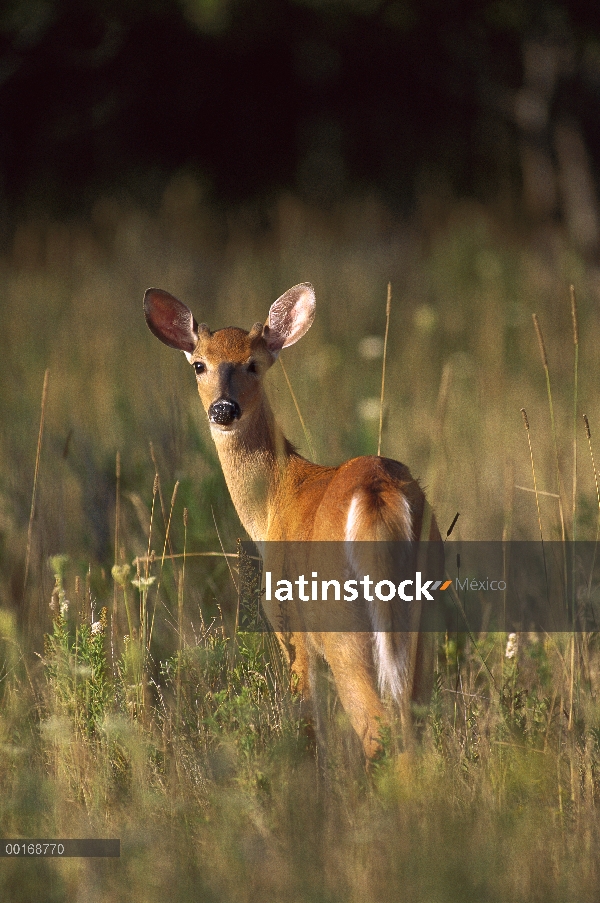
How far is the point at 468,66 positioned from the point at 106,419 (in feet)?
16.2

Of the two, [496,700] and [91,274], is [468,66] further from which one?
[496,700]

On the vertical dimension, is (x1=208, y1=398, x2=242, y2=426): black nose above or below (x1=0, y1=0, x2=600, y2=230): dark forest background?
below

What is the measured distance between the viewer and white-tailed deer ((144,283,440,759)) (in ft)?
10.6

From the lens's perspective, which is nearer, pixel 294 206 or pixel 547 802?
pixel 547 802

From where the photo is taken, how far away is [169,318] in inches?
174

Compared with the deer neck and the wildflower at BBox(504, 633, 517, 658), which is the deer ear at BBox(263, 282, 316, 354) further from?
the wildflower at BBox(504, 633, 517, 658)

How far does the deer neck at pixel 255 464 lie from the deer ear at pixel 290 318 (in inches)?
9.9

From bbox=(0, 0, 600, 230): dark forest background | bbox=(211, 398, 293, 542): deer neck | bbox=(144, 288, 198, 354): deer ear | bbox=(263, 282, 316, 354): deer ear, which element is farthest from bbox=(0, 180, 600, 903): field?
bbox=(0, 0, 600, 230): dark forest background

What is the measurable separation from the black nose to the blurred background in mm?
436

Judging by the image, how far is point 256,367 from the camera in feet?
14.0

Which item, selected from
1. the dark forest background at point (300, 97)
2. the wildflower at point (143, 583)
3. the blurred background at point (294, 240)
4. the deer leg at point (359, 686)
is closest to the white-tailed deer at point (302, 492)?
the deer leg at point (359, 686)

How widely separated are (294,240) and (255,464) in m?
6.92

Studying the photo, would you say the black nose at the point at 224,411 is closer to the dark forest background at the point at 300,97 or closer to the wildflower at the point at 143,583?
the wildflower at the point at 143,583

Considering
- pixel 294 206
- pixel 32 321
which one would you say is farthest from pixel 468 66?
pixel 32 321
